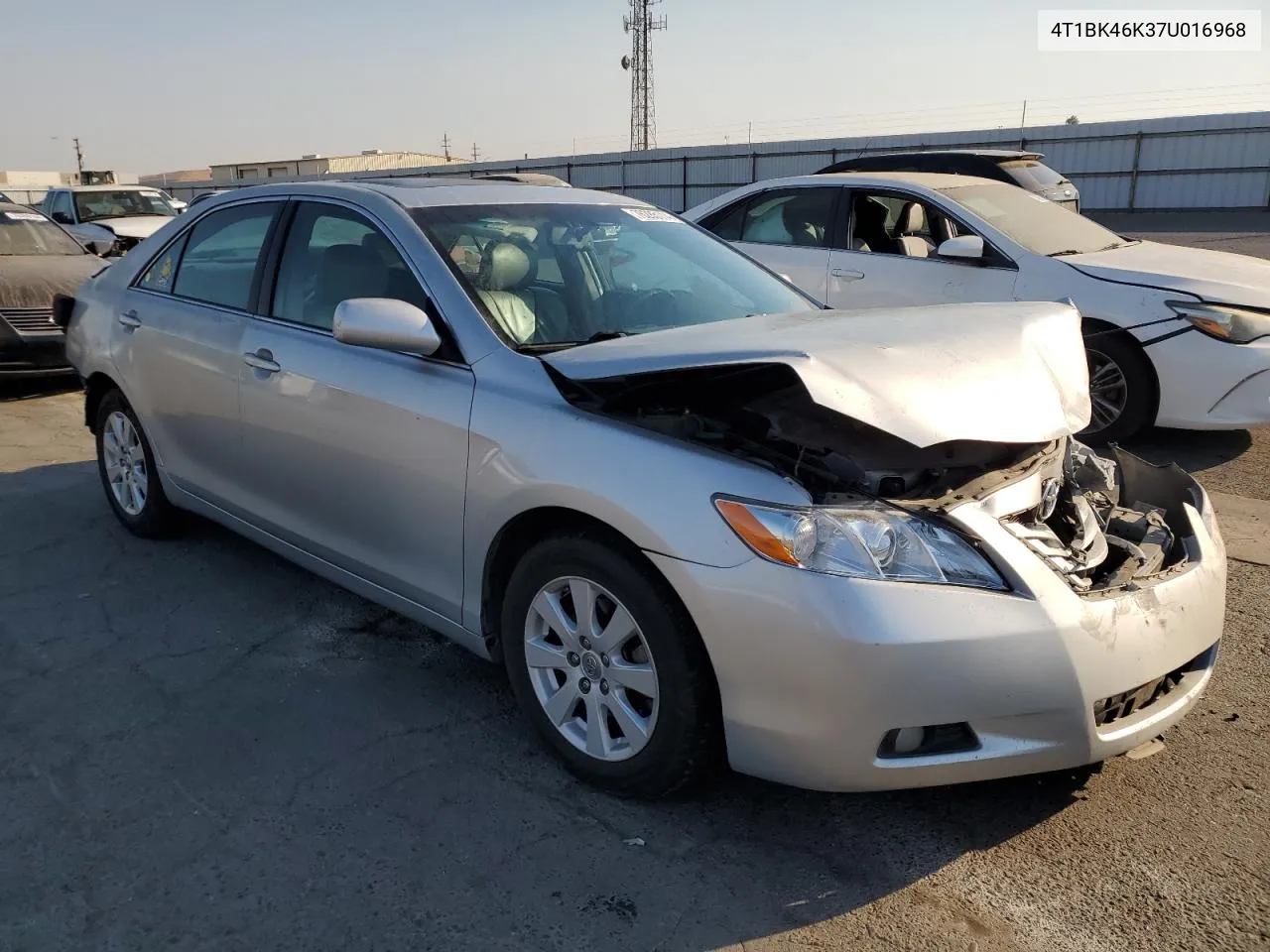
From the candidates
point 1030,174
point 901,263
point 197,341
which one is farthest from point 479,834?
point 1030,174

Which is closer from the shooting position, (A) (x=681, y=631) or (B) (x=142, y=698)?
(A) (x=681, y=631)

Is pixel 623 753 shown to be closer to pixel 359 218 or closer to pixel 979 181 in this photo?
pixel 359 218

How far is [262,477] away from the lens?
390 cm

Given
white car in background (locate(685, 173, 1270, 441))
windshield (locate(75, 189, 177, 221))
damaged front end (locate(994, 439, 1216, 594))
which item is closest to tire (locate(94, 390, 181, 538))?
damaged front end (locate(994, 439, 1216, 594))

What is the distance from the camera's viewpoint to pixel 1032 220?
700 cm

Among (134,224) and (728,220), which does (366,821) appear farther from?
(134,224)

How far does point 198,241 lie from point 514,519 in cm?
254

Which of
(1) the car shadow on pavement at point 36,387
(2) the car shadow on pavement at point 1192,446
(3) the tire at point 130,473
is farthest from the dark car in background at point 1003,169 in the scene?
(1) the car shadow on pavement at point 36,387

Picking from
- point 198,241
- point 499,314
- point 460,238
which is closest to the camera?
point 499,314

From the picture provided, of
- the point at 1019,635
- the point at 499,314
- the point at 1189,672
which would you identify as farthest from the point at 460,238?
the point at 1189,672

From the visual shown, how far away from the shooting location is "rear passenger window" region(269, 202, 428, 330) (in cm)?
349

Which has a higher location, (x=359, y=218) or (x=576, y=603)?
(x=359, y=218)

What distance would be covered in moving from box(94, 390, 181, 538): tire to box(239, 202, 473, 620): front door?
1038mm

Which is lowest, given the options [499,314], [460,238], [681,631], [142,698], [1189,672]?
[142,698]
